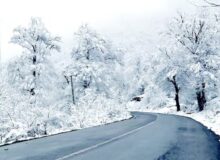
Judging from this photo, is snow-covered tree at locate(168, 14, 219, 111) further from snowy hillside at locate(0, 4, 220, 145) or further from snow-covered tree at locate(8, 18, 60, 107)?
snow-covered tree at locate(8, 18, 60, 107)

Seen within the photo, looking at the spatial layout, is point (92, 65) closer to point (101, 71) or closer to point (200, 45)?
point (101, 71)

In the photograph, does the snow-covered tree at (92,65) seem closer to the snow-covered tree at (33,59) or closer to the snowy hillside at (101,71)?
the snowy hillside at (101,71)

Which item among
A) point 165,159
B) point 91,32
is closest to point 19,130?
point 165,159

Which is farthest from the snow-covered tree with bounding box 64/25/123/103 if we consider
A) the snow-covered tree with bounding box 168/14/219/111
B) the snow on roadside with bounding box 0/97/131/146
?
the snow-covered tree with bounding box 168/14/219/111

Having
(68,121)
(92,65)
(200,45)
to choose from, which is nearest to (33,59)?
(92,65)

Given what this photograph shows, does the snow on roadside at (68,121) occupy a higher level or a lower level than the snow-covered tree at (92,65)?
lower

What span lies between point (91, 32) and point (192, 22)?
1209cm

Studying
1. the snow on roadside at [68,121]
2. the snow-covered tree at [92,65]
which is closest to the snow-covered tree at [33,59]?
the snow-covered tree at [92,65]

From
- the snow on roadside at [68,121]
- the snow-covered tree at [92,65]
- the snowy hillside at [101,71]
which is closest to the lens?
the snow on roadside at [68,121]

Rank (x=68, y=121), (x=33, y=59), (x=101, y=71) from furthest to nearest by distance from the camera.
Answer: (x=101, y=71), (x=33, y=59), (x=68, y=121)

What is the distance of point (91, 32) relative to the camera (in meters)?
46.3

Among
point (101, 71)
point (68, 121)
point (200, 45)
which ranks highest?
point (200, 45)

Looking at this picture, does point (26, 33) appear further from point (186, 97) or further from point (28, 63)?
point (186, 97)

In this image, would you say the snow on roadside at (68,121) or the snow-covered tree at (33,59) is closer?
the snow on roadside at (68,121)
